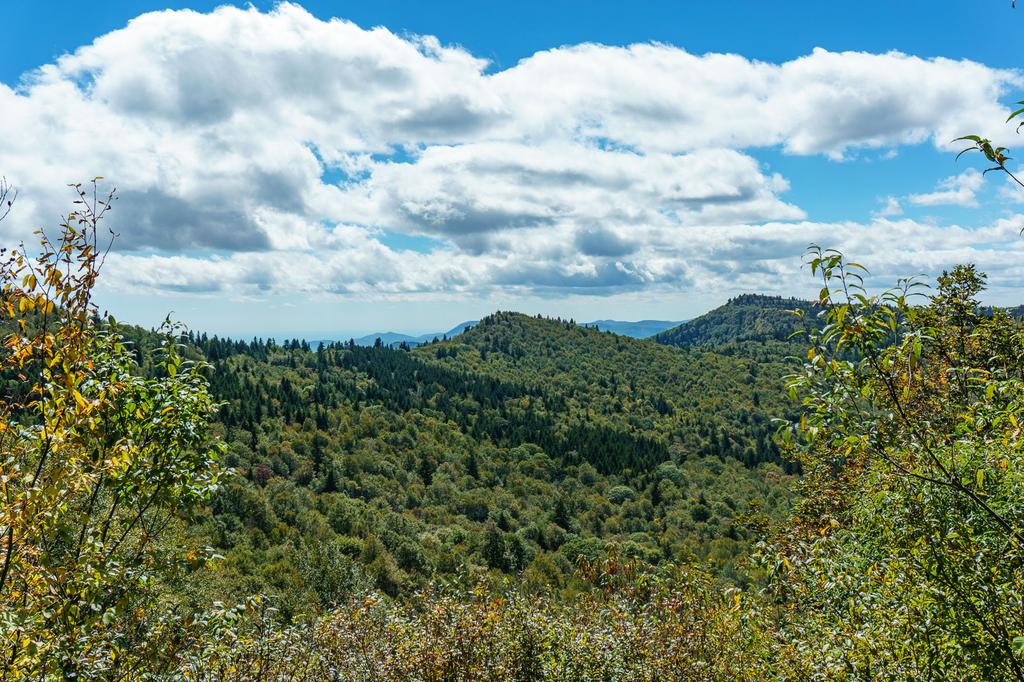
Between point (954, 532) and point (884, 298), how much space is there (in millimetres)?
2902

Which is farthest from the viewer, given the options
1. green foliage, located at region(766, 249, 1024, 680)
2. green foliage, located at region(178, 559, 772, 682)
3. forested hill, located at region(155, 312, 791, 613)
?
forested hill, located at region(155, 312, 791, 613)

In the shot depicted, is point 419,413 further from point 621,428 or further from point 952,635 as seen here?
point 952,635

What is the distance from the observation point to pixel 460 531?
7138 centimetres

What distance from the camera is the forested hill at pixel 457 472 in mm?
55250

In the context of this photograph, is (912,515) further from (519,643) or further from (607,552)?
(607,552)

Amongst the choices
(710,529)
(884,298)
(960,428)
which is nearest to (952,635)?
(960,428)

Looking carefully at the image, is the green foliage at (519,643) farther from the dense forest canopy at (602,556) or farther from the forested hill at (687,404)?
the forested hill at (687,404)

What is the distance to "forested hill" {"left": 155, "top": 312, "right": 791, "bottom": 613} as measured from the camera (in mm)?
55250

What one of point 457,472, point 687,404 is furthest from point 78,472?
point 687,404

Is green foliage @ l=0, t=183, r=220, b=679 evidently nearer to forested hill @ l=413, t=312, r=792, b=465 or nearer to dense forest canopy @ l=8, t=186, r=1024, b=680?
dense forest canopy @ l=8, t=186, r=1024, b=680

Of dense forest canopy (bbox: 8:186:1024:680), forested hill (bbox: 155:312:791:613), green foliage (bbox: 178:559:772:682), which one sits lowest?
forested hill (bbox: 155:312:791:613)

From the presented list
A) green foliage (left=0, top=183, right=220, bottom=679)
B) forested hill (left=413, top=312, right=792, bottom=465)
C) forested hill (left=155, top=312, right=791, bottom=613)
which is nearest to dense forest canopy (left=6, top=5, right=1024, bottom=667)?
green foliage (left=0, top=183, right=220, bottom=679)

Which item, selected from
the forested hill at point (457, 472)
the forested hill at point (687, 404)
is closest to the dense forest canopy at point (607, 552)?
the forested hill at point (457, 472)

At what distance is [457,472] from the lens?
100750 millimetres
